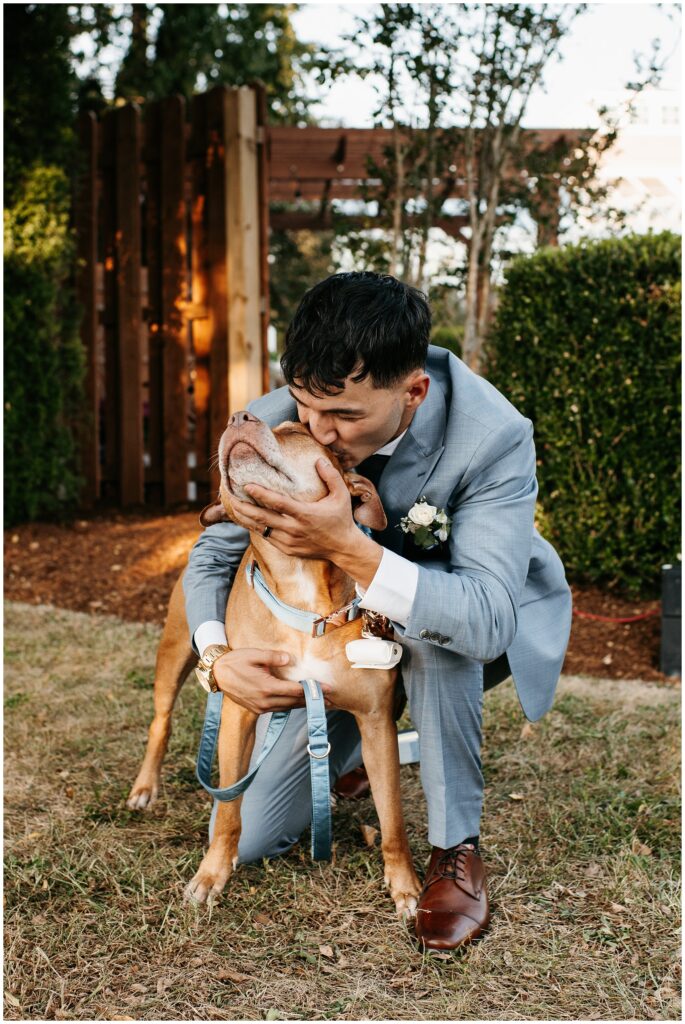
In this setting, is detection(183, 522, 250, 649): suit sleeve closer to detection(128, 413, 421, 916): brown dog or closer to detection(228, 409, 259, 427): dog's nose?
Answer: detection(128, 413, 421, 916): brown dog

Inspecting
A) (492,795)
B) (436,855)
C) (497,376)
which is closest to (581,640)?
(497,376)

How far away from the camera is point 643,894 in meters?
2.71

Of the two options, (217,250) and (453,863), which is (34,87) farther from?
(453,863)

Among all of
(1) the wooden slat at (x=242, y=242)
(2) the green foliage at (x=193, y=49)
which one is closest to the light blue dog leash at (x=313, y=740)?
(1) the wooden slat at (x=242, y=242)

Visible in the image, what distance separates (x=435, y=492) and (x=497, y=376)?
142 inches

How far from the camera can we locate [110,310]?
8.39 m

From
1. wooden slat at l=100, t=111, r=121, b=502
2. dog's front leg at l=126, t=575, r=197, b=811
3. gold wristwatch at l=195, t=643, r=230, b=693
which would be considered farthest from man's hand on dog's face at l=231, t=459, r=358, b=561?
wooden slat at l=100, t=111, r=121, b=502

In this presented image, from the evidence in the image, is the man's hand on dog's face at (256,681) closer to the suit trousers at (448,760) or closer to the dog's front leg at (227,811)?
the dog's front leg at (227,811)

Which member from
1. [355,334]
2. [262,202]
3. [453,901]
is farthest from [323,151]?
[453,901]

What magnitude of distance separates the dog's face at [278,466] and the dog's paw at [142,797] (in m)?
1.35

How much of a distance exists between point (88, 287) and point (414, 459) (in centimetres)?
631

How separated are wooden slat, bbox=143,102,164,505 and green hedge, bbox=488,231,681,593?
11.8 ft

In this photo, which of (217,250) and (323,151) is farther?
(323,151)

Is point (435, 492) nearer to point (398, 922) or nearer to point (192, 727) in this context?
point (398, 922)
